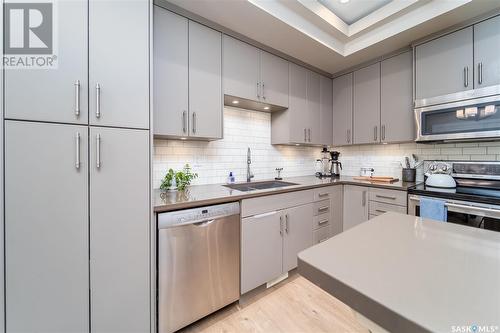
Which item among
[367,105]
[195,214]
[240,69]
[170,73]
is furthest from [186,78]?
[367,105]

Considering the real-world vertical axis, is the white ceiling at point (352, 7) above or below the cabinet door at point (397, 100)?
above

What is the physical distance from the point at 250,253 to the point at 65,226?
4.22ft

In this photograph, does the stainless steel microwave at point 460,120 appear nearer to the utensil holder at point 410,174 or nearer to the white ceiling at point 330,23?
the utensil holder at point 410,174

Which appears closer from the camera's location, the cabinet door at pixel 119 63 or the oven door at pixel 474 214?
the cabinet door at pixel 119 63

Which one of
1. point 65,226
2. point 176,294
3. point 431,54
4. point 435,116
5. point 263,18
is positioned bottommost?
point 176,294

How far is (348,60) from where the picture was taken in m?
2.62

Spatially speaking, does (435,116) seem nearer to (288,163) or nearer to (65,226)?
(288,163)

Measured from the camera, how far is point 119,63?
121 cm

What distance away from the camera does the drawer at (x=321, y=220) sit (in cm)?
234

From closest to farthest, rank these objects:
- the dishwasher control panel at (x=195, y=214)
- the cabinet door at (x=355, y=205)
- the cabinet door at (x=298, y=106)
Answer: the dishwasher control panel at (x=195, y=214)
the cabinet door at (x=355, y=205)
the cabinet door at (x=298, y=106)

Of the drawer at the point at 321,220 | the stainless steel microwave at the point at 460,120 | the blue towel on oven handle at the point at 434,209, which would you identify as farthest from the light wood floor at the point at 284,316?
the stainless steel microwave at the point at 460,120

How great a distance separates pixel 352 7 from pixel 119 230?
9.19 ft

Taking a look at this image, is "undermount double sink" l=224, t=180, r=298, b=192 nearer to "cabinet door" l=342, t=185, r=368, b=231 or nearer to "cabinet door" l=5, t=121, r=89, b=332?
"cabinet door" l=342, t=185, r=368, b=231

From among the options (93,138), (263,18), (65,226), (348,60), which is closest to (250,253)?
(65,226)
